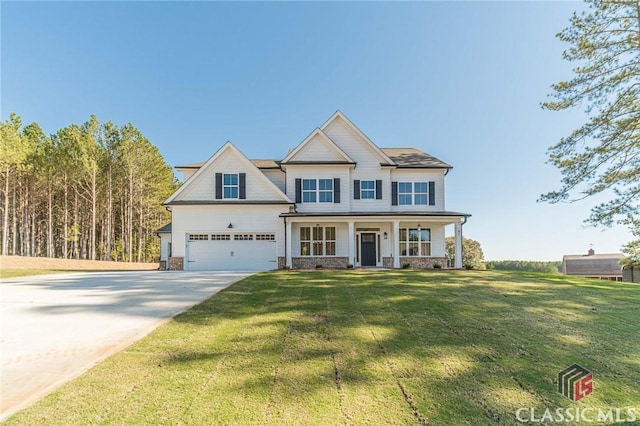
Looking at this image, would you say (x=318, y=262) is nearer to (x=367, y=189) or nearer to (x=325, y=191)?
(x=325, y=191)

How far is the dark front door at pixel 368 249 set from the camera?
1936 cm

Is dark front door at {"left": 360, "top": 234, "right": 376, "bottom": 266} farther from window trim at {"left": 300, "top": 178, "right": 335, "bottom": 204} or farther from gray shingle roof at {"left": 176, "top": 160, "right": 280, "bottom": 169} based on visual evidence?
gray shingle roof at {"left": 176, "top": 160, "right": 280, "bottom": 169}

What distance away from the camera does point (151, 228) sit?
132 feet

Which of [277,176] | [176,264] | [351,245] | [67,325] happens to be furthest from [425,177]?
[67,325]

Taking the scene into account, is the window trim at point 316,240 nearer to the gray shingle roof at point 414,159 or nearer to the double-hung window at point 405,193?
the double-hung window at point 405,193

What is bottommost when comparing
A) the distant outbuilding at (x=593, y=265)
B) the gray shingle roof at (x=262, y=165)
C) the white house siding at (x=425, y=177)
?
the distant outbuilding at (x=593, y=265)

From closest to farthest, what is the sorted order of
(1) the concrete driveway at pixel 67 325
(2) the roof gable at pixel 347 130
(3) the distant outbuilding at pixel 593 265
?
(1) the concrete driveway at pixel 67 325
(2) the roof gable at pixel 347 130
(3) the distant outbuilding at pixel 593 265

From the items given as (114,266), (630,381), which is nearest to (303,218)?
(630,381)

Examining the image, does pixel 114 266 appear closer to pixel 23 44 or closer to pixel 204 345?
pixel 23 44

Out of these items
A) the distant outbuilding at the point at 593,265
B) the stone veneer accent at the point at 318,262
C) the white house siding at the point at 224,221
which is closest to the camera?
the white house siding at the point at 224,221

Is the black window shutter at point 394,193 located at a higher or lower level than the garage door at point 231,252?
higher

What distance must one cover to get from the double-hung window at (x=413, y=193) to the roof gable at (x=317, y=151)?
3.84 meters

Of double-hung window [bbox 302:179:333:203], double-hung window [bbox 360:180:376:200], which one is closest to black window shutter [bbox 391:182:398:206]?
double-hung window [bbox 360:180:376:200]

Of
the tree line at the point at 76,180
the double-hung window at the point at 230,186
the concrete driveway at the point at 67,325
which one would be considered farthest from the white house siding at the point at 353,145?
the tree line at the point at 76,180
